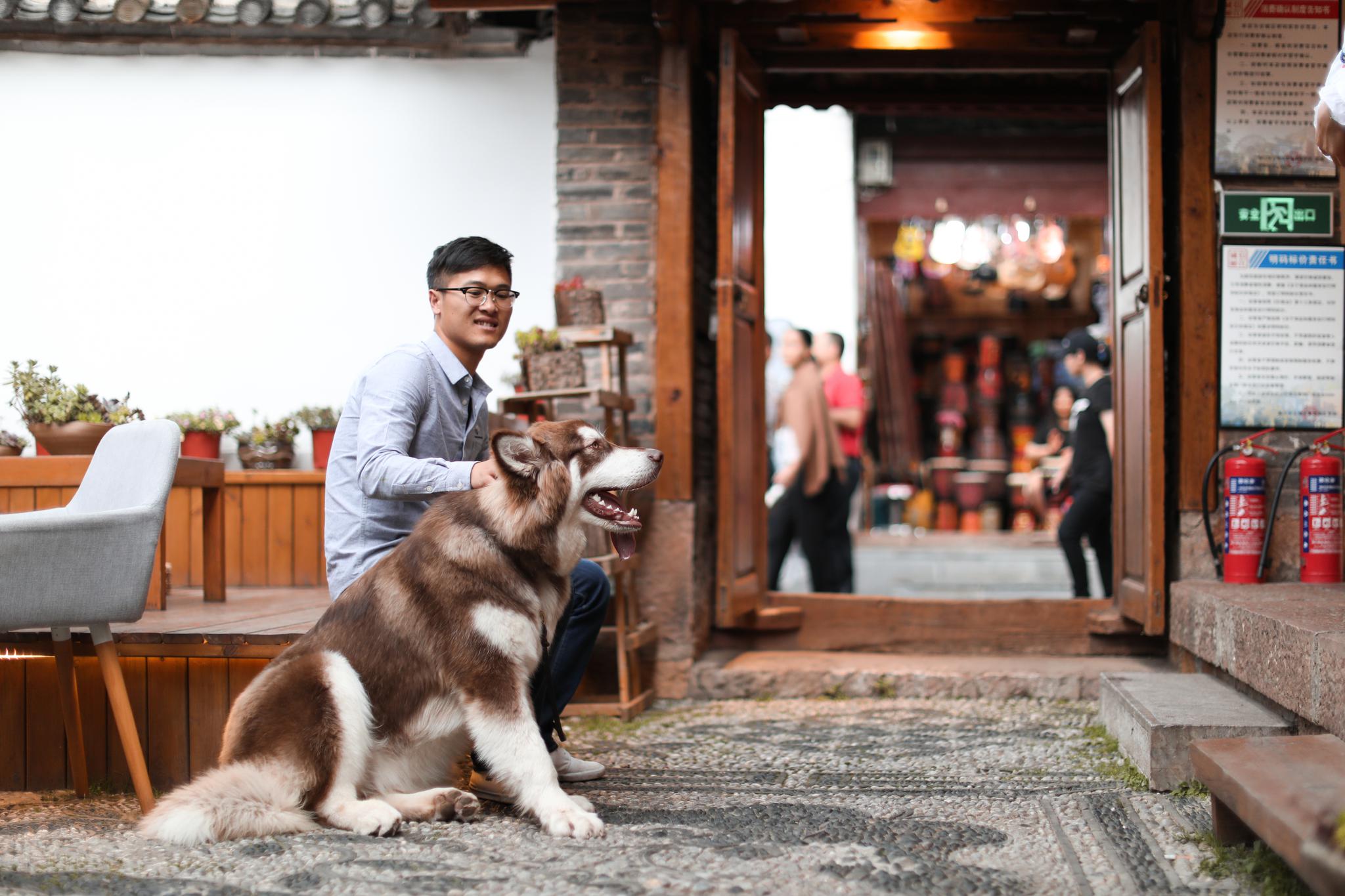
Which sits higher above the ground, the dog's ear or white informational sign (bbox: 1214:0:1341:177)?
white informational sign (bbox: 1214:0:1341:177)

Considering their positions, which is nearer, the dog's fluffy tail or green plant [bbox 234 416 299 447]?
the dog's fluffy tail

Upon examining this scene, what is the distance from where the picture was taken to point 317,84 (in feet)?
19.4

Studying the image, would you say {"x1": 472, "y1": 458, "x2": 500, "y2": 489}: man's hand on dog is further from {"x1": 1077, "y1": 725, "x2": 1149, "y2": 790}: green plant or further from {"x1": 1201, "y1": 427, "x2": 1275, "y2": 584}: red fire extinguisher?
{"x1": 1201, "y1": 427, "x2": 1275, "y2": 584}: red fire extinguisher

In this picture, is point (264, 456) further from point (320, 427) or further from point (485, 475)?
point (485, 475)

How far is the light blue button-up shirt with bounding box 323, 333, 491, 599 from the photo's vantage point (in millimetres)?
3090

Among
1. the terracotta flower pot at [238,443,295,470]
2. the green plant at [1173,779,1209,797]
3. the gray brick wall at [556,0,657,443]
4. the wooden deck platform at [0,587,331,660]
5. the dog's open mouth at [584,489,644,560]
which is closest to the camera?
the dog's open mouth at [584,489,644,560]

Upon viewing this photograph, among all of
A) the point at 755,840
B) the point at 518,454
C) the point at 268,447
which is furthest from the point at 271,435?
the point at 755,840

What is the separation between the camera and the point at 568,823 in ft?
9.18

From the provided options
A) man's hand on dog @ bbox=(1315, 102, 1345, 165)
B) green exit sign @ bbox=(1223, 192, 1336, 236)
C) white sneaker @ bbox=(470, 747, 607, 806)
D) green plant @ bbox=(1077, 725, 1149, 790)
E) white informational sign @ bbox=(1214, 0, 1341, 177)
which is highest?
white informational sign @ bbox=(1214, 0, 1341, 177)

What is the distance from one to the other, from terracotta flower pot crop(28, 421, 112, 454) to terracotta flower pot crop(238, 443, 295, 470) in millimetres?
856

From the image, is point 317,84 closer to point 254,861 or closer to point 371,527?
A: point 371,527

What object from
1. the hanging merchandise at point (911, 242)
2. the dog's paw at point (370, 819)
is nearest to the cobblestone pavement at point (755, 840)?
the dog's paw at point (370, 819)

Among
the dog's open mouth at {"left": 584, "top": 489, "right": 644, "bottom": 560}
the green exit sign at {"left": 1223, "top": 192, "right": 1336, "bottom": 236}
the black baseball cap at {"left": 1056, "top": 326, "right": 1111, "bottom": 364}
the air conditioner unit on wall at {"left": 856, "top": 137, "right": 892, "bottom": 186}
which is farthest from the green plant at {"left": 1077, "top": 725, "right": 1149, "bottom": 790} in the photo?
the air conditioner unit on wall at {"left": 856, "top": 137, "right": 892, "bottom": 186}

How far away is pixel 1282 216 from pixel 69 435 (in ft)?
16.2
